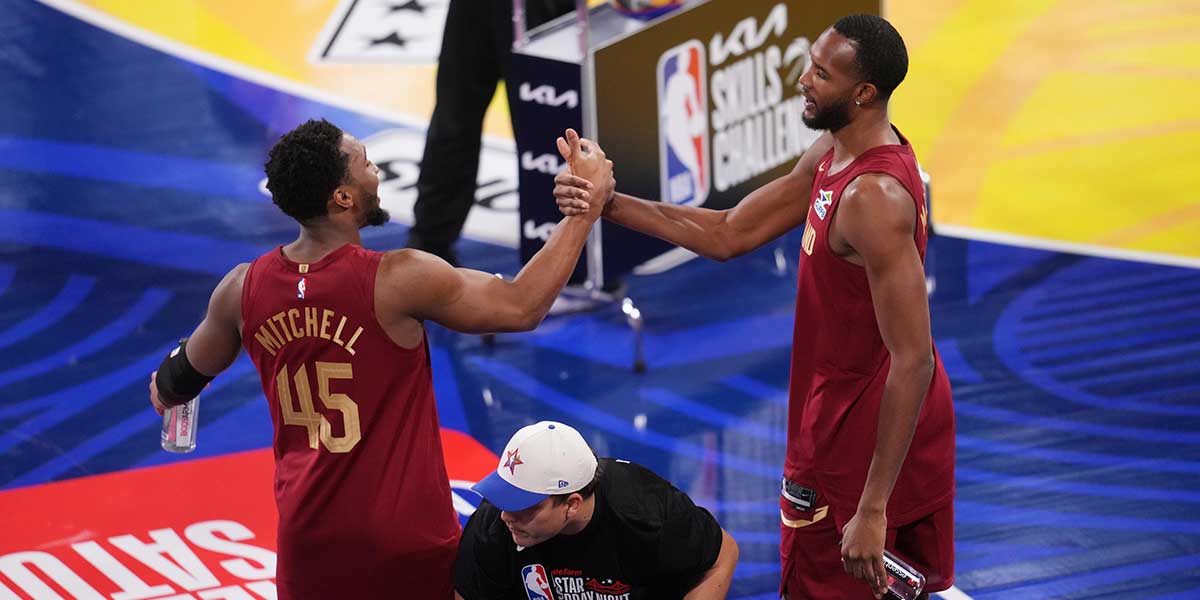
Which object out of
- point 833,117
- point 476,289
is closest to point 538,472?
→ point 476,289

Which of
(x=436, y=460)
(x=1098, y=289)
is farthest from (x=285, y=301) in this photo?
(x=1098, y=289)

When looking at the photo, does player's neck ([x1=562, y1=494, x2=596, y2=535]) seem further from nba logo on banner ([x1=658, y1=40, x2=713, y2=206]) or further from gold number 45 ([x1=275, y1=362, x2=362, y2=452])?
nba logo on banner ([x1=658, y1=40, x2=713, y2=206])

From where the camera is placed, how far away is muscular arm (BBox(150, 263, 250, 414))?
359 centimetres

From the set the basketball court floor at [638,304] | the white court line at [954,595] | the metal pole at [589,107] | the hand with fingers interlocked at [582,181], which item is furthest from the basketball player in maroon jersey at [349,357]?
the metal pole at [589,107]

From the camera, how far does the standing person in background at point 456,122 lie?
7016 millimetres

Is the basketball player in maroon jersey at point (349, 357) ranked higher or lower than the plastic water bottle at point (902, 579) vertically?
higher

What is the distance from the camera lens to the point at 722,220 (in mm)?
4234

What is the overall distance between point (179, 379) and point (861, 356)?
1.63m

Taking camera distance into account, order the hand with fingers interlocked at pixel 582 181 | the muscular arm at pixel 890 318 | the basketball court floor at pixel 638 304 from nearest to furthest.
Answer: the muscular arm at pixel 890 318 < the hand with fingers interlocked at pixel 582 181 < the basketball court floor at pixel 638 304

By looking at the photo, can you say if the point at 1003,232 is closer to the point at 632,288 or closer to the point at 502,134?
the point at 632,288

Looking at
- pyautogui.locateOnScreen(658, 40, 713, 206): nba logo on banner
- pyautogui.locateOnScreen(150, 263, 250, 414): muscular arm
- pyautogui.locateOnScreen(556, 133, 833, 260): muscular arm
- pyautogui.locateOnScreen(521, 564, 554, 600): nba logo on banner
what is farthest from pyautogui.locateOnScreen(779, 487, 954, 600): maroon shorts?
pyautogui.locateOnScreen(658, 40, 713, 206): nba logo on banner

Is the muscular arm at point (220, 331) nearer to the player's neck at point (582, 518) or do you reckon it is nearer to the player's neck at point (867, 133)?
the player's neck at point (582, 518)

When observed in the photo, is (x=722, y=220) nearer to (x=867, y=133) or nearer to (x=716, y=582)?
(x=867, y=133)

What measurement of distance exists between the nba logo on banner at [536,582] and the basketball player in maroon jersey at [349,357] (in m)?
0.21
